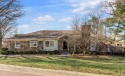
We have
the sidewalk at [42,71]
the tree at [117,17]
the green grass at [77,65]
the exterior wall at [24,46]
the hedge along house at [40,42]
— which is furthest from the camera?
the exterior wall at [24,46]

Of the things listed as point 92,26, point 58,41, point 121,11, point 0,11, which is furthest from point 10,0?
point 58,41

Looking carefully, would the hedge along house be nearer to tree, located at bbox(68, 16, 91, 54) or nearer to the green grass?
tree, located at bbox(68, 16, 91, 54)

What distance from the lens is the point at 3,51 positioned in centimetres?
4112

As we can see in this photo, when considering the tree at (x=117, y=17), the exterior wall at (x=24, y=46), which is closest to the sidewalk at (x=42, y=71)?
the tree at (x=117, y=17)

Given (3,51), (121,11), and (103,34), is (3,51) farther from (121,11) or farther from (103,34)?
(121,11)

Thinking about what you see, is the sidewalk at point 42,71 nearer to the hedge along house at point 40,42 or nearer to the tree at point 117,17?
the tree at point 117,17

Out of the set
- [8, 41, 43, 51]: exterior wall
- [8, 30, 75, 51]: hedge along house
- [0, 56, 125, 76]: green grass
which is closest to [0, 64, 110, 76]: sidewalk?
[0, 56, 125, 76]: green grass

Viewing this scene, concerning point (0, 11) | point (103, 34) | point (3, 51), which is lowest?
point (3, 51)

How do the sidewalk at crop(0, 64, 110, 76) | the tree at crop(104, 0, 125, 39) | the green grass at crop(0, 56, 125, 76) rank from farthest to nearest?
the tree at crop(104, 0, 125, 39) < the green grass at crop(0, 56, 125, 76) < the sidewalk at crop(0, 64, 110, 76)

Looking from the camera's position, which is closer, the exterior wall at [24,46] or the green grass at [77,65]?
the green grass at [77,65]

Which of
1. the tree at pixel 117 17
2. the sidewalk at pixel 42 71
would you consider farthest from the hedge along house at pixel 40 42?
the sidewalk at pixel 42 71

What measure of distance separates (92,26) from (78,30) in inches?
95.4

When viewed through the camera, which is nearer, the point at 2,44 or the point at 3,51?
the point at 3,51

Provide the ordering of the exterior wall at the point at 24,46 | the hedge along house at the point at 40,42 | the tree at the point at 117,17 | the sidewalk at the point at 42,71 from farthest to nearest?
the exterior wall at the point at 24,46
the hedge along house at the point at 40,42
the tree at the point at 117,17
the sidewalk at the point at 42,71
